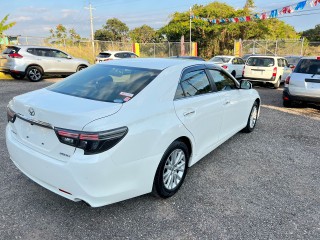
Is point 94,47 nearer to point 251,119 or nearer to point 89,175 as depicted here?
point 251,119

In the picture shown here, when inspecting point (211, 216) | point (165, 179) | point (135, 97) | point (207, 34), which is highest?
point (207, 34)

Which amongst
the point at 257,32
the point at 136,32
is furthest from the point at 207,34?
the point at 136,32

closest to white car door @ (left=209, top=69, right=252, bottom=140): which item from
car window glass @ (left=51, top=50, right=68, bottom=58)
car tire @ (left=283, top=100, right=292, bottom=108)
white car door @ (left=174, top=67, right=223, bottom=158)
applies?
white car door @ (left=174, top=67, right=223, bottom=158)

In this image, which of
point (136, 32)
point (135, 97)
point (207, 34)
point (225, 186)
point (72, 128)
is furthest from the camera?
point (136, 32)

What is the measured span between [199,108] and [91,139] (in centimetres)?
165

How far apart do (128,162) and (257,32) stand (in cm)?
3767

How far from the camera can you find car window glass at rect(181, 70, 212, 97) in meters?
3.48

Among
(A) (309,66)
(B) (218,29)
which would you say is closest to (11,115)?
(A) (309,66)

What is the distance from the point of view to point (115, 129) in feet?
8.02

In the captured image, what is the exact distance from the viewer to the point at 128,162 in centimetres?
257

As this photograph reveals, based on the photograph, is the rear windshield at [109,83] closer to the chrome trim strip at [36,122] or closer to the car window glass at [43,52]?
the chrome trim strip at [36,122]

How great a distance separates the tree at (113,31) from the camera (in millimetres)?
67500

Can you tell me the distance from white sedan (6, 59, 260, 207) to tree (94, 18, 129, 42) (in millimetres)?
67128

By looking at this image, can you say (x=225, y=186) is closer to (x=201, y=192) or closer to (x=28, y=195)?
(x=201, y=192)
